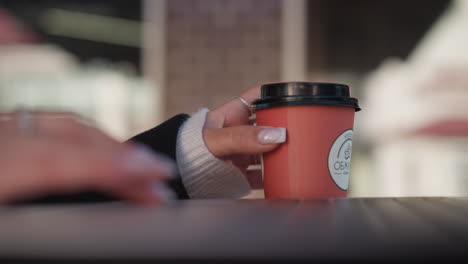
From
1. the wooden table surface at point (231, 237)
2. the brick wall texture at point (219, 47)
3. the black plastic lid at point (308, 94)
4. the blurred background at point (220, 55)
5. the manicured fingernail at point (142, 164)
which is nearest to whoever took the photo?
the wooden table surface at point (231, 237)

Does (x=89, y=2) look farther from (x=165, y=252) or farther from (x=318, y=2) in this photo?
(x=165, y=252)

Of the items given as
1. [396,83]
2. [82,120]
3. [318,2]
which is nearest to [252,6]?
[318,2]

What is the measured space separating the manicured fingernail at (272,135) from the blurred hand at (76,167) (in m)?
0.28

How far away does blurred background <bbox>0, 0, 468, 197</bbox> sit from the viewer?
2982 mm

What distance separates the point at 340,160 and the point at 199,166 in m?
0.26

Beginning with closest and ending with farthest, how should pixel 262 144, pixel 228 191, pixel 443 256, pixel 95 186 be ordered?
pixel 443 256
pixel 95 186
pixel 262 144
pixel 228 191

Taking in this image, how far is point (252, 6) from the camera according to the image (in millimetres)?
3176

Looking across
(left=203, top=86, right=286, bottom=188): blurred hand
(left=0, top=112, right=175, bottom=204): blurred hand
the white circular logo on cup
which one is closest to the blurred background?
(left=203, top=86, right=286, bottom=188): blurred hand

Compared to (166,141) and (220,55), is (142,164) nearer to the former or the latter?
(166,141)

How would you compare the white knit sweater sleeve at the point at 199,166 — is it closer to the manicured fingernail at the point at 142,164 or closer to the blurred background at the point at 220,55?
the manicured fingernail at the point at 142,164

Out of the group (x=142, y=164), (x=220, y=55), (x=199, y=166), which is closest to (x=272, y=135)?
(x=199, y=166)

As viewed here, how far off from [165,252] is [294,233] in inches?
2.9

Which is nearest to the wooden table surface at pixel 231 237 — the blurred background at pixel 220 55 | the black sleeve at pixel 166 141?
the black sleeve at pixel 166 141

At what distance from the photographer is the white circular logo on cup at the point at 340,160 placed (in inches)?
26.5
